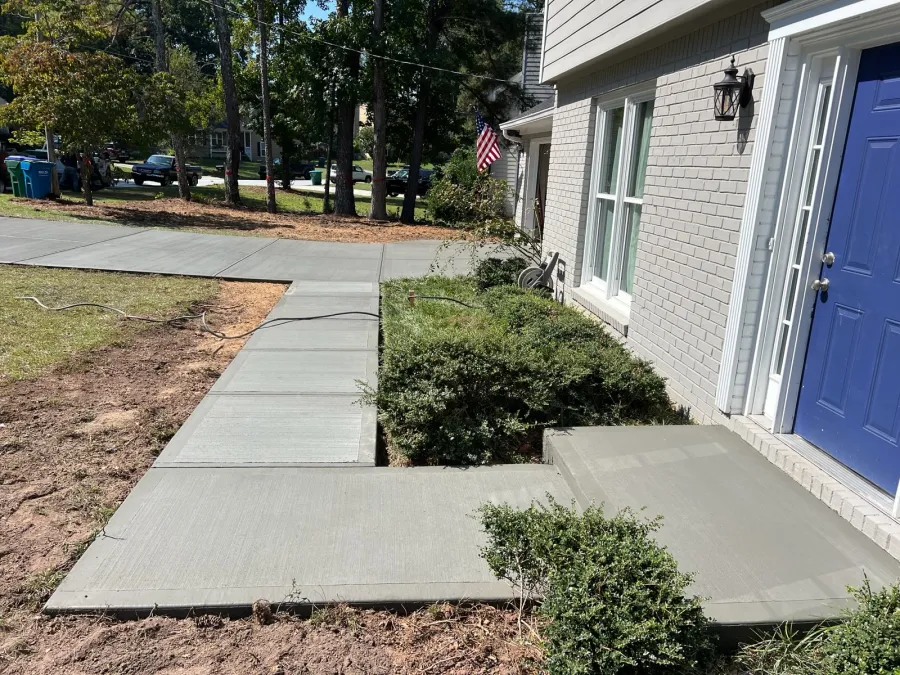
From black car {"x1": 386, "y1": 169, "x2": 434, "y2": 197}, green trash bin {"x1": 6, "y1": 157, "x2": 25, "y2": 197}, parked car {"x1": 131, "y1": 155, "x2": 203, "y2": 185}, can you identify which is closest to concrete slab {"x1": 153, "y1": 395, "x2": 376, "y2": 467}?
green trash bin {"x1": 6, "y1": 157, "x2": 25, "y2": 197}

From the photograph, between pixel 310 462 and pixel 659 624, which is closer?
pixel 659 624

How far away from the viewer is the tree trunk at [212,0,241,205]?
66.0 ft

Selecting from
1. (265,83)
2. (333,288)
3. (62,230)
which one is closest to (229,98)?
(265,83)

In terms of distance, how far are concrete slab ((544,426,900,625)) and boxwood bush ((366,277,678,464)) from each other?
0.31 metres

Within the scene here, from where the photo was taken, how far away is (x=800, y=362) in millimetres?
3926

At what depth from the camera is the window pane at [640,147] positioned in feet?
20.5

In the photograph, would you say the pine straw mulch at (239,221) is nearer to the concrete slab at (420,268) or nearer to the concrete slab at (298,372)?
the concrete slab at (420,268)

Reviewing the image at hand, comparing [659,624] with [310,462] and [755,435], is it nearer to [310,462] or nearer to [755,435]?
[755,435]

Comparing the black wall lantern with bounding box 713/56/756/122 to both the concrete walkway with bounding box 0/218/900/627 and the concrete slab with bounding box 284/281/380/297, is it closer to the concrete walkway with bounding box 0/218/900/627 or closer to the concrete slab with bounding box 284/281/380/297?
the concrete walkway with bounding box 0/218/900/627

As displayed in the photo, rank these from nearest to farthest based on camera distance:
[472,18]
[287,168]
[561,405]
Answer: [561,405], [472,18], [287,168]

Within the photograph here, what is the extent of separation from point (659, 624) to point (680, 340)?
10.4 feet

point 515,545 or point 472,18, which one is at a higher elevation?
point 472,18

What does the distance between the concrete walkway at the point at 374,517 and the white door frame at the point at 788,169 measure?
43cm

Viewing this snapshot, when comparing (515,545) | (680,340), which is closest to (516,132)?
(680,340)
